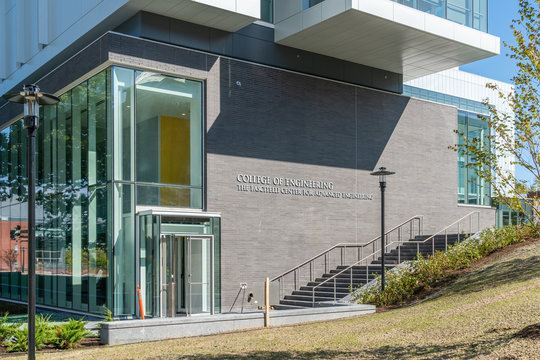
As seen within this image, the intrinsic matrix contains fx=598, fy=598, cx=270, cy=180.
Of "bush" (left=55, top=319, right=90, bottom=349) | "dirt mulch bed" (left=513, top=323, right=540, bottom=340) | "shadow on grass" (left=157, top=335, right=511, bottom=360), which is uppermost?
"dirt mulch bed" (left=513, top=323, right=540, bottom=340)

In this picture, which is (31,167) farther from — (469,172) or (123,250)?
(469,172)

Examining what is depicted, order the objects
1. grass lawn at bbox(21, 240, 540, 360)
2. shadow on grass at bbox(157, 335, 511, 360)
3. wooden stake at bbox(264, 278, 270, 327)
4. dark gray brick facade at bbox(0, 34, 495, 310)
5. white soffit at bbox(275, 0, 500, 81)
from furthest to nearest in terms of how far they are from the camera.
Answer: dark gray brick facade at bbox(0, 34, 495, 310) < white soffit at bbox(275, 0, 500, 81) < wooden stake at bbox(264, 278, 270, 327) < grass lawn at bbox(21, 240, 540, 360) < shadow on grass at bbox(157, 335, 511, 360)

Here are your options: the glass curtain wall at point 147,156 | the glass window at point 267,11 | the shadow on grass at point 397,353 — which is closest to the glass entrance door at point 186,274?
the glass curtain wall at point 147,156

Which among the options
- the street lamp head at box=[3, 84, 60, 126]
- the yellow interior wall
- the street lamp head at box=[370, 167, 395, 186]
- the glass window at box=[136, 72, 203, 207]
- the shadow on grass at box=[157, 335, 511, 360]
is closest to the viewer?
the shadow on grass at box=[157, 335, 511, 360]

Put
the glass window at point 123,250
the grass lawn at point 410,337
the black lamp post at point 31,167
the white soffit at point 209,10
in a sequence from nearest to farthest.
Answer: the grass lawn at point 410,337, the black lamp post at point 31,167, the glass window at point 123,250, the white soffit at point 209,10

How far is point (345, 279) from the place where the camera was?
832 inches

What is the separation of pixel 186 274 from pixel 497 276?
8.77m

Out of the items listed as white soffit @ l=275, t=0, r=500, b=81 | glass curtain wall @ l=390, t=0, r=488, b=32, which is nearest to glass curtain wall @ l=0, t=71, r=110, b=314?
white soffit @ l=275, t=0, r=500, b=81

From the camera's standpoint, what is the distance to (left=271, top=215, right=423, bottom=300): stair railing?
2091 cm

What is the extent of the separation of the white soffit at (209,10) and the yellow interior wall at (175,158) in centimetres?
321

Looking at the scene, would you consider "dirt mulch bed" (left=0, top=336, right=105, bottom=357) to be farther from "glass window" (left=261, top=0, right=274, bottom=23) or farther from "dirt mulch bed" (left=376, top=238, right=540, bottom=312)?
"glass window" (left=261, top=0, right=274, bottom=23)

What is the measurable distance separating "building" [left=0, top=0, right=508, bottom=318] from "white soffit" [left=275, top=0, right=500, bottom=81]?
73 millimetres

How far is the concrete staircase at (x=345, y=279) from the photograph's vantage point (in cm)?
1994

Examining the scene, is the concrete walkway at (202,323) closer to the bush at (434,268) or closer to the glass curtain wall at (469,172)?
the bush at (434,268)
